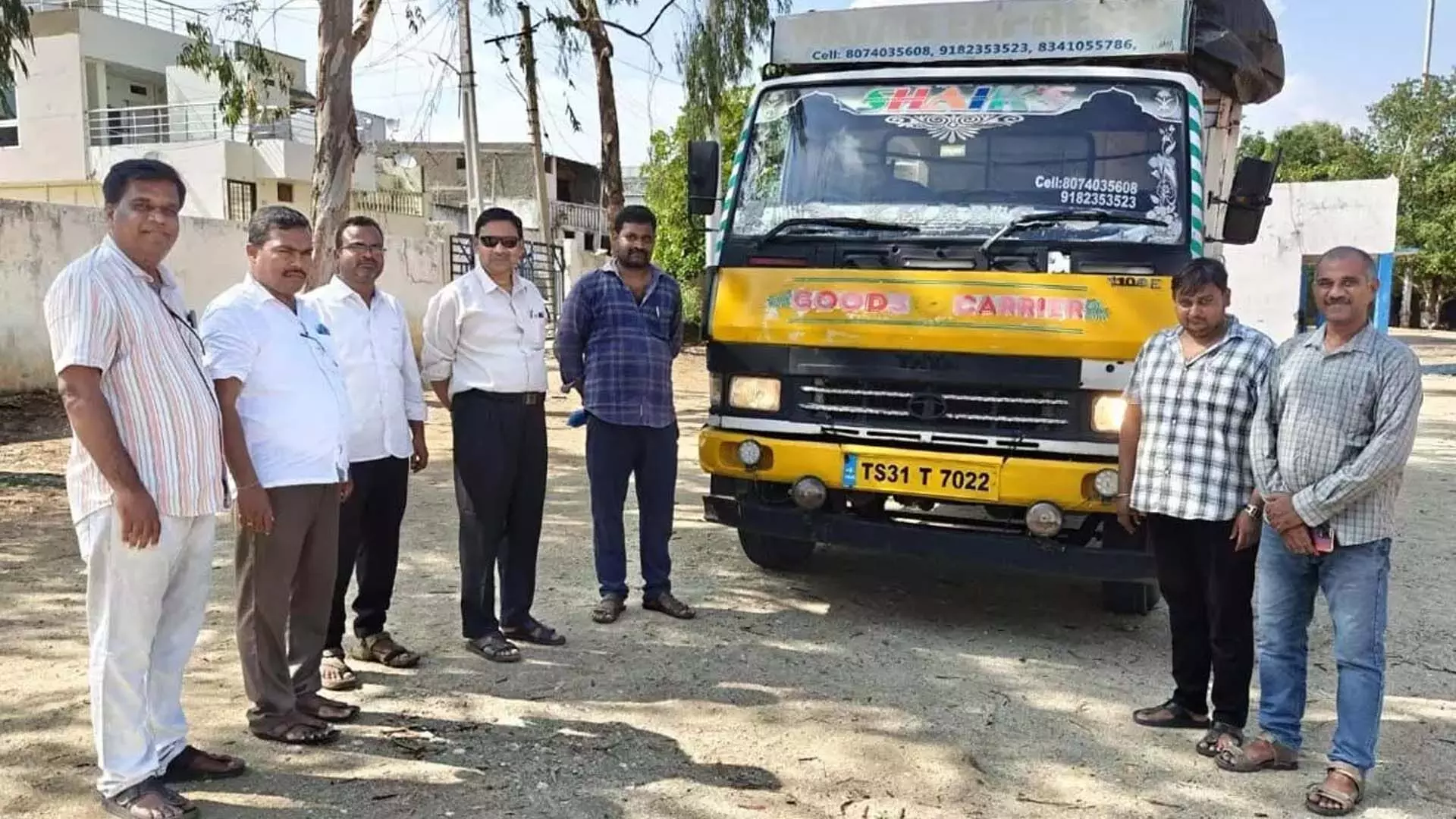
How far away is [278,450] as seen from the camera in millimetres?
3379

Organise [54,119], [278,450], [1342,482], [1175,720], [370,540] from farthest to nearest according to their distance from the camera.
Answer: [54,119], [370,540], [1175,720], [278,450], [1342,482]

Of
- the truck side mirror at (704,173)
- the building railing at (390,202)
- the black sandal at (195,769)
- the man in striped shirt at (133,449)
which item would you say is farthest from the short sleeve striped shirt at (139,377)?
the building railing at (390,202)

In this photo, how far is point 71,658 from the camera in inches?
171

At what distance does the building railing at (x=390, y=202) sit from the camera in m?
23.9

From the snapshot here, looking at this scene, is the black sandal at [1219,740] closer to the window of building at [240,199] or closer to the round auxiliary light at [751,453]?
the round auxiliary light at [751,453]

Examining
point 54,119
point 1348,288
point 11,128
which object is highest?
point 54,119

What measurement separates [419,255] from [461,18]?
13.2 ft

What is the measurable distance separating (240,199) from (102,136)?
10.1 feet

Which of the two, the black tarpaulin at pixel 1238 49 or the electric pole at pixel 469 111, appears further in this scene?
the electric pole at pixel 469 111

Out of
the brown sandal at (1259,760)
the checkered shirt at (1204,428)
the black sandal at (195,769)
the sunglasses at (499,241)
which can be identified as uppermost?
the sunglasses at (499,241)

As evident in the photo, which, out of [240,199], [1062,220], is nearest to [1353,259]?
[1062,220]

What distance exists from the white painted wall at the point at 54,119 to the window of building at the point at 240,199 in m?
2.95

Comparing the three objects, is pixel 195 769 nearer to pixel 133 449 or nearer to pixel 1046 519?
pixel 133 449

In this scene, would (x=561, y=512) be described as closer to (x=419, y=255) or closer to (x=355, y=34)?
(x=355, y=34)
